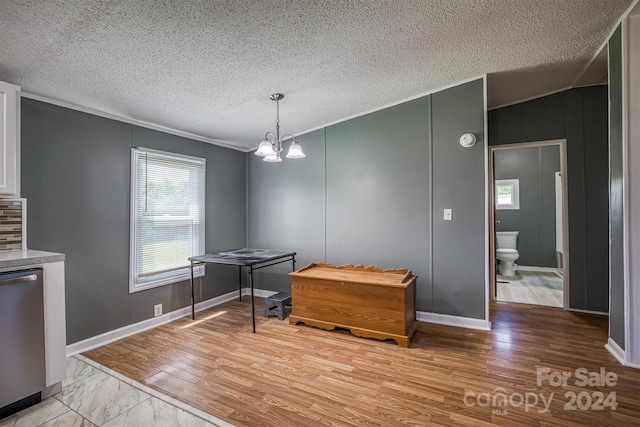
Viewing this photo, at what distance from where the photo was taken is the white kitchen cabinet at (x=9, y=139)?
2008mm

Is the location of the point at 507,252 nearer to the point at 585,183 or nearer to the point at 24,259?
the point at 585,183

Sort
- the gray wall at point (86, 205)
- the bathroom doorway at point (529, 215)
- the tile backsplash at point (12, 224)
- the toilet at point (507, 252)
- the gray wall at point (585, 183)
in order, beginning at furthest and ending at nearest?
the bathroom doorway at point (529, 215)
the toilet at point (507, 252)
the gray wall at point (585, 183)
the gray wall at point (86, 205)
the tile backsplash at point (12, 224)

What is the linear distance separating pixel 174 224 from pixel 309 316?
1900mm

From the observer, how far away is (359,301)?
9.26 feet

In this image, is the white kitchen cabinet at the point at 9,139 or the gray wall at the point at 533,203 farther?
the gray wall at the point at 533,203

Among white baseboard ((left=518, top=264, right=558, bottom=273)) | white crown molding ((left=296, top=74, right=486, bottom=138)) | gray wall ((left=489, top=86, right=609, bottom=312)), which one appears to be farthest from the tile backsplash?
white baseboard ((left=518, top=264, right=558, bottom=273))

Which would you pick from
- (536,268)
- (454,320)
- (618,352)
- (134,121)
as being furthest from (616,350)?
(134,121)

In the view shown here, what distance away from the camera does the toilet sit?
17.0 feet

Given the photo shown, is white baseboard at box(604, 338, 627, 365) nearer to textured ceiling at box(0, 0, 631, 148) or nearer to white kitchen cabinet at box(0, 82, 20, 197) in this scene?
textured ceiling at box(0, 0, 631, 148)

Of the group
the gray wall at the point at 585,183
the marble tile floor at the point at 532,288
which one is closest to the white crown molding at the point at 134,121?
the gray wall at the point at 585,183

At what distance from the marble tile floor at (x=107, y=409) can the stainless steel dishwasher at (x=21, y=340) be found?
0.12m

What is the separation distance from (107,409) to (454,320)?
9.93ft

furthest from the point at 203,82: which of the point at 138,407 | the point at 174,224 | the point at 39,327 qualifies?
the point at 138,407

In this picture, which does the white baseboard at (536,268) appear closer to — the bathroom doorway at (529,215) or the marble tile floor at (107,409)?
the bathroom doorway at (529,215)
